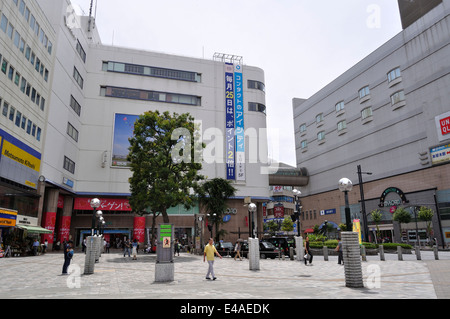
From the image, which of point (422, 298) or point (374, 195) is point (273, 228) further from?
point (422, 298)

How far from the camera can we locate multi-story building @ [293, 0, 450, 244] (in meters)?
42.2

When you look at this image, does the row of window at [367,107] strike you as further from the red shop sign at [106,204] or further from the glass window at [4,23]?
the glass window at [4,23]

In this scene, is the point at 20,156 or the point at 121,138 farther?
the point at 121,138

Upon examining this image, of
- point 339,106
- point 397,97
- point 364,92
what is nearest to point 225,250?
point 397,97

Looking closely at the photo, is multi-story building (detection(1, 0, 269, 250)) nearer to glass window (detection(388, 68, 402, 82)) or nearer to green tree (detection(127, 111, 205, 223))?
green tree (detection(127, 111, 205, 223))

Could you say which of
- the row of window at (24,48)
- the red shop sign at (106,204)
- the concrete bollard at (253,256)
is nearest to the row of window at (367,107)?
the concrete bollard at (253,256)

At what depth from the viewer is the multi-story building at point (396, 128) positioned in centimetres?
4222

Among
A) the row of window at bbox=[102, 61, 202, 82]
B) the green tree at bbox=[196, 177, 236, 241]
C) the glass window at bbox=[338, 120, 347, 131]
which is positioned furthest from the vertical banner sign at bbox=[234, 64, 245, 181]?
the glass window at bbox=[338, 120, 347, 131]

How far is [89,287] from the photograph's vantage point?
10945mm

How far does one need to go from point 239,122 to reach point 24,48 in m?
30.4

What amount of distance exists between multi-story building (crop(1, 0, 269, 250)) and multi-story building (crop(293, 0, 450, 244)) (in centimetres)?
1835

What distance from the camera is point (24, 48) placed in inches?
1195

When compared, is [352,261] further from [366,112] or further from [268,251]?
[366,112]
